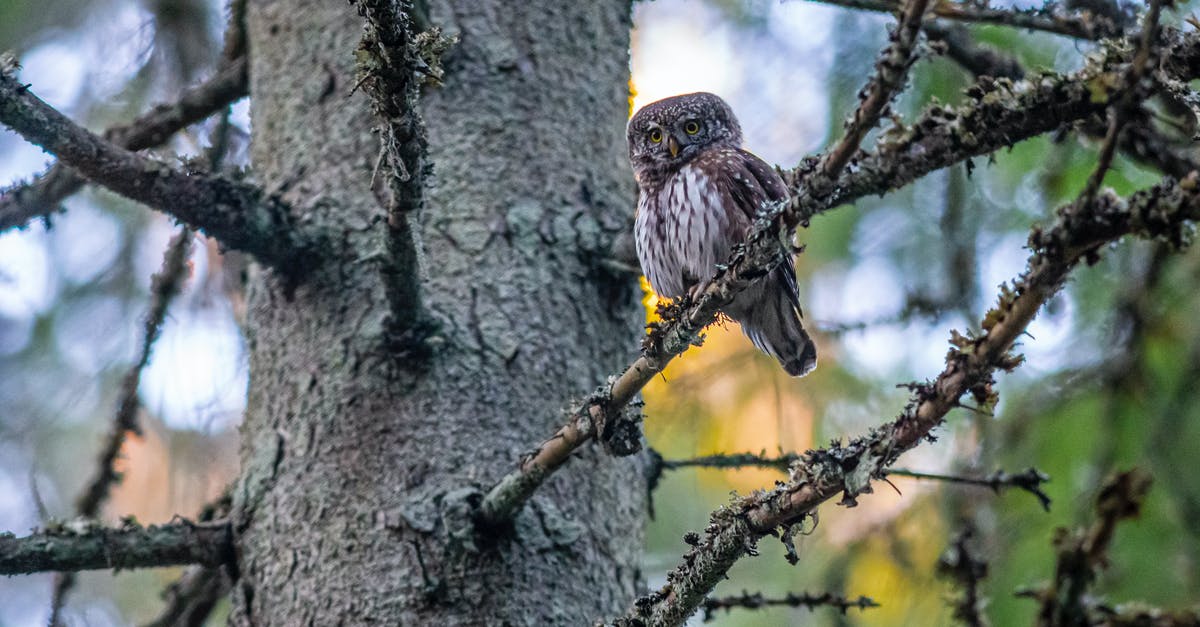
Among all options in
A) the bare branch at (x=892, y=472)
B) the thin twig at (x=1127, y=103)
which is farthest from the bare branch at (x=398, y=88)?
the thin twig at (x=1127, y=103)

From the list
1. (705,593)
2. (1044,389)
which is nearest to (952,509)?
(1044,389)

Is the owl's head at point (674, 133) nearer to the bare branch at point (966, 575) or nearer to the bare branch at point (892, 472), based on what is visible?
the bare branch at point (892, 472)

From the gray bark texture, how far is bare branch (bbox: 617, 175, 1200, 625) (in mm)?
686

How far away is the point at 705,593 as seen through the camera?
1958mm

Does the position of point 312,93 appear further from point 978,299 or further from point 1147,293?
point 1147,293

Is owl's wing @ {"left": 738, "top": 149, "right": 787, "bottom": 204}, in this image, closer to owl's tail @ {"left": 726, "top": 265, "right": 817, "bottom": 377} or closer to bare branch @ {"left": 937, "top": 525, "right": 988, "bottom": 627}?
owl's tail @ {"left": 726, "top": 265, "right": 817, "bottom": 377}

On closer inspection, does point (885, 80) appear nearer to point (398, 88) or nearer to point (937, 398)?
point (937, 398)

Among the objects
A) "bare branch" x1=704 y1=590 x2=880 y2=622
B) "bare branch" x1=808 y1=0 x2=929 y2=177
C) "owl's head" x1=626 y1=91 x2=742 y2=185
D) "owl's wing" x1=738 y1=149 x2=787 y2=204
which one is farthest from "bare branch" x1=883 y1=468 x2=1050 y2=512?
"owl's head" x1=626 y1=91 x2=742 y2=185

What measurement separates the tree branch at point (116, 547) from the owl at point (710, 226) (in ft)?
4.34

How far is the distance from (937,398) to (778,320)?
1.99 m

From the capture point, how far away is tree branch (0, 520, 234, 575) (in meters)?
2.45

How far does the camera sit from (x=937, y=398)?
1.58 m

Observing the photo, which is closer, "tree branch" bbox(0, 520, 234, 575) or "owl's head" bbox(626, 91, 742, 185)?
"tree branch" bbox(0, 520, 234, 575)

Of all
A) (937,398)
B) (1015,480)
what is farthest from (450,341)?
(937,398)
